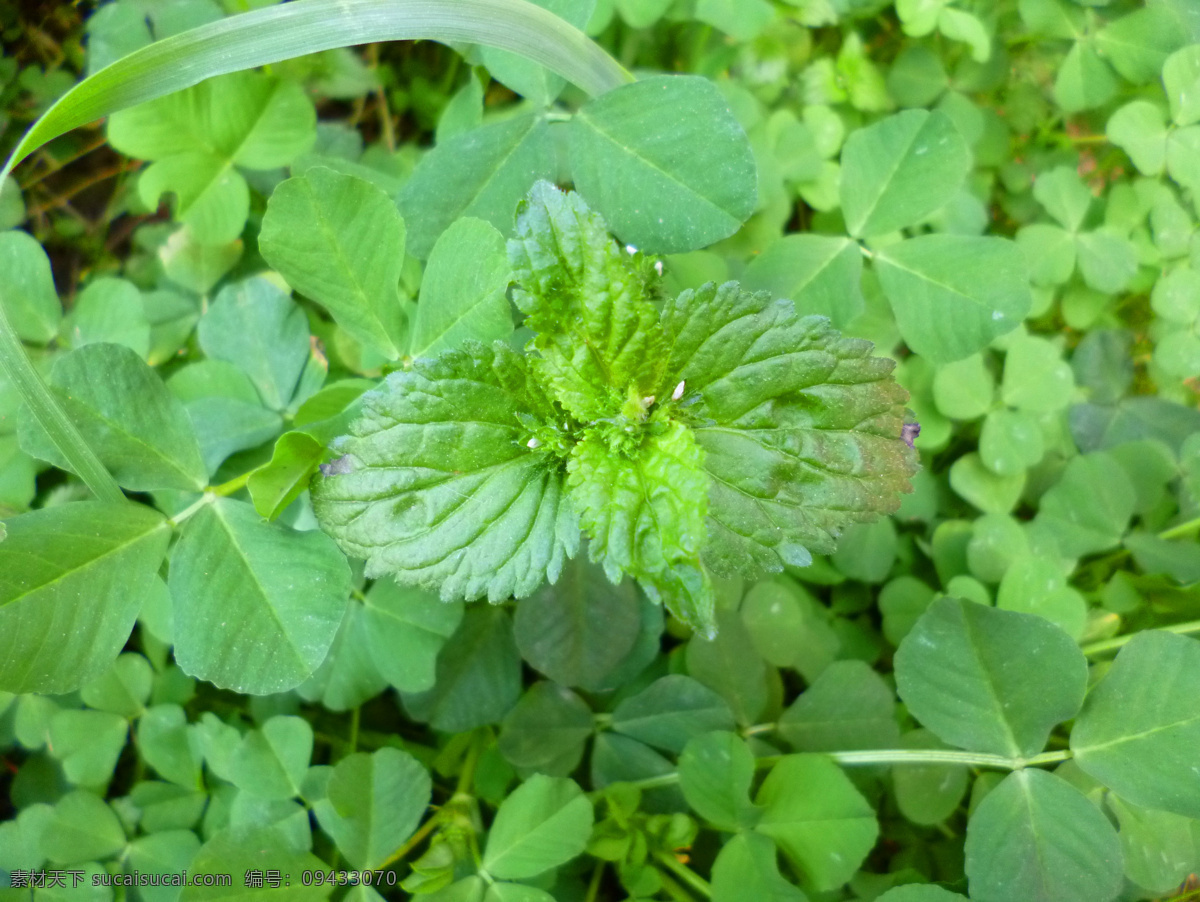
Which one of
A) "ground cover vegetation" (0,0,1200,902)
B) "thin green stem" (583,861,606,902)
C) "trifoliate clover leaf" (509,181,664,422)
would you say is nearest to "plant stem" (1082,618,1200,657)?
"ground cover vegetation" (0,0,1200,902)

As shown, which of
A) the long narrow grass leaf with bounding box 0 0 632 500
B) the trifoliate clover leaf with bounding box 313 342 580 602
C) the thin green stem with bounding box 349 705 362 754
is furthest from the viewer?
the thin green stem with bounding box 349 705 362 754

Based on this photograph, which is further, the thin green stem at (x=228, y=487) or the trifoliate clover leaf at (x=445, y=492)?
the thin green stem at (x=228, y=487)

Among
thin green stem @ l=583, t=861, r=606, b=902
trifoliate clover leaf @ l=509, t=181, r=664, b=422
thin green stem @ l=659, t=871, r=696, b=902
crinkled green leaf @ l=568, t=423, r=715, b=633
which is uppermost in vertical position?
trifoliate clover leaf @ l=509, t=181, r=664, b=422

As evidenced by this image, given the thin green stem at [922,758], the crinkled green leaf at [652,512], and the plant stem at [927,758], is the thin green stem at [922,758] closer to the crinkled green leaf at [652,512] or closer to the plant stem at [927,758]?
the plant stem at [927,758]

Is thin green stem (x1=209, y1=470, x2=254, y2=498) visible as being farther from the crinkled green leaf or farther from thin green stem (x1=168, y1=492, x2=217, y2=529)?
the crinkled green leaf

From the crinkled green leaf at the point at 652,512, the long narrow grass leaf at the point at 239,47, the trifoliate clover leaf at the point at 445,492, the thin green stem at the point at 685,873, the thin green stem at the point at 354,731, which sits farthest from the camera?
the thin green stem at the point at 354,731

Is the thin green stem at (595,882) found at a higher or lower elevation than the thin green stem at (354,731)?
lower

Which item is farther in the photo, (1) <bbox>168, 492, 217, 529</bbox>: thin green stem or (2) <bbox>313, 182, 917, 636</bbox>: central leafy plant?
(1) <bbox>168, 492, 217, 529</bbox>: thin green stem

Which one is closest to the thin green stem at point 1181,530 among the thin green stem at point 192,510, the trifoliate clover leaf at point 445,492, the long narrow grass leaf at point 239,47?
the trifoliate clover leaf at point 445,492

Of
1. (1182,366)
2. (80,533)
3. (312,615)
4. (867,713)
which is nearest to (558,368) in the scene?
(312,615)
